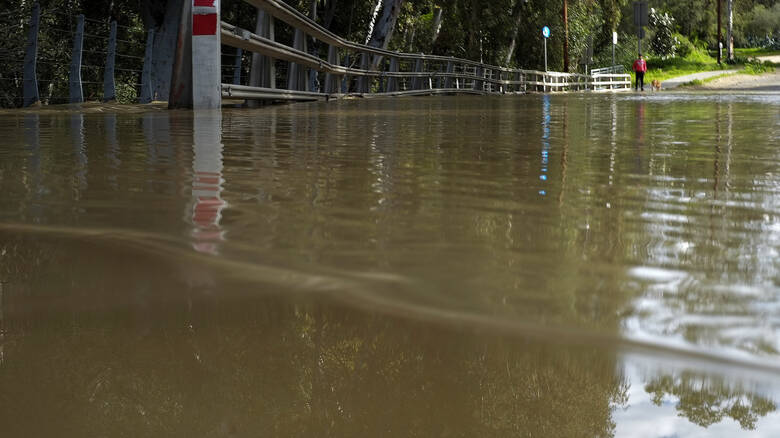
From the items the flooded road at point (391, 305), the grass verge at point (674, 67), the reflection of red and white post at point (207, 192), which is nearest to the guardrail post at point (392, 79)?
the reflection of red and white post at point (207, 192)

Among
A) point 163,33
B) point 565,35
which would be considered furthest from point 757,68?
point 163,33

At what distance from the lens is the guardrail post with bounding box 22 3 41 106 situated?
1066cm

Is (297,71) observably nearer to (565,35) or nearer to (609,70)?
(565,35)

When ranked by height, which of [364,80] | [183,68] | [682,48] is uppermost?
[682,48]

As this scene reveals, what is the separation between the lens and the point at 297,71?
12.1m

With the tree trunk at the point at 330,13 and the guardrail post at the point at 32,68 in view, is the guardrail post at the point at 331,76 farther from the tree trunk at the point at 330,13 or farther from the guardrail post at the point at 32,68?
the tree trunk at the point at 330,13

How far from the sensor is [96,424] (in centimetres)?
87

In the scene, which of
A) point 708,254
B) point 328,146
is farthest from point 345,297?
point 328,146

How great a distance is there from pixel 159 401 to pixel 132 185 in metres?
1.93

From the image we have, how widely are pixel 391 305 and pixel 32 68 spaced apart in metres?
10.6

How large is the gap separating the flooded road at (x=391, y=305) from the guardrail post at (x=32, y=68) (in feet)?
27.3

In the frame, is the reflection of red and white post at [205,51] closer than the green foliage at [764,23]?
Yes

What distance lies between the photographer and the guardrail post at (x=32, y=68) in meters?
10.7

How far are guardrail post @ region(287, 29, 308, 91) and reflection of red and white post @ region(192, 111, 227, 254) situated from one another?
6.55 m
